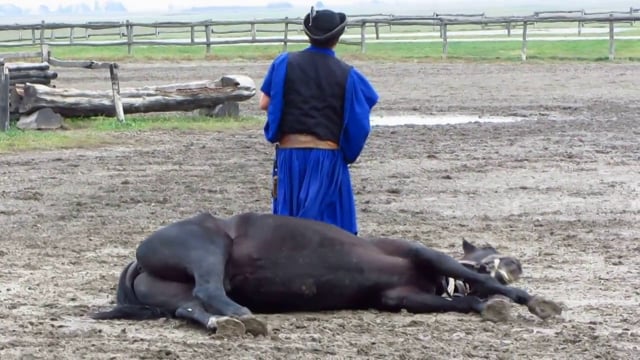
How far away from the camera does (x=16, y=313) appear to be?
22.0 feet

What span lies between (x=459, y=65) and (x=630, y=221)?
70.6 feet

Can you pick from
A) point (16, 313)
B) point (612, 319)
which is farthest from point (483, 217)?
point (16, 313)

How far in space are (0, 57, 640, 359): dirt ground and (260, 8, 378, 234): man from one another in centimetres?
96

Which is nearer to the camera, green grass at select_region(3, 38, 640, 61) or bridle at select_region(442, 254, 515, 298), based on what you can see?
bridle at select_region(442, 254, 515, 298)

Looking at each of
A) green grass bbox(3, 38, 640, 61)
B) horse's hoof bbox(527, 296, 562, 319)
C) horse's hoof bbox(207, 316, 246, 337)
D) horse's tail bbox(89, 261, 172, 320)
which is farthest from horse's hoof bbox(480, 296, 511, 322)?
green grass bbox(3, 38, 640, 61)

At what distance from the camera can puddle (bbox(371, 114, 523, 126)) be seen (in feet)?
60.1

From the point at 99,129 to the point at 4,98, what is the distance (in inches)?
50.6

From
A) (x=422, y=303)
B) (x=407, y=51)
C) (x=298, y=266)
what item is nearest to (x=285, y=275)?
Answer: (x=298, y=266)

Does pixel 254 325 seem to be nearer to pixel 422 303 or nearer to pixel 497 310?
pixel 422 303

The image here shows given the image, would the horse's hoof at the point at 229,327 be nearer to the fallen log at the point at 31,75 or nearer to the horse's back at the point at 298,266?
the horse's back at the point at 298,266

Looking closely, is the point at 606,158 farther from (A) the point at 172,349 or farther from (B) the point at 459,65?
(B) the point at 459,65

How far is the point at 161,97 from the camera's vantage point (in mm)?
18328

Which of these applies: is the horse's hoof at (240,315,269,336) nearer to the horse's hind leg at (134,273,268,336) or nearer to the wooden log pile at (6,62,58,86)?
the horse's hind leg at (134,273,268,336)

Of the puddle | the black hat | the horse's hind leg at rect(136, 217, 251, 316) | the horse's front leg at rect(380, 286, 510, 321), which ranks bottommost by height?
the puddle
